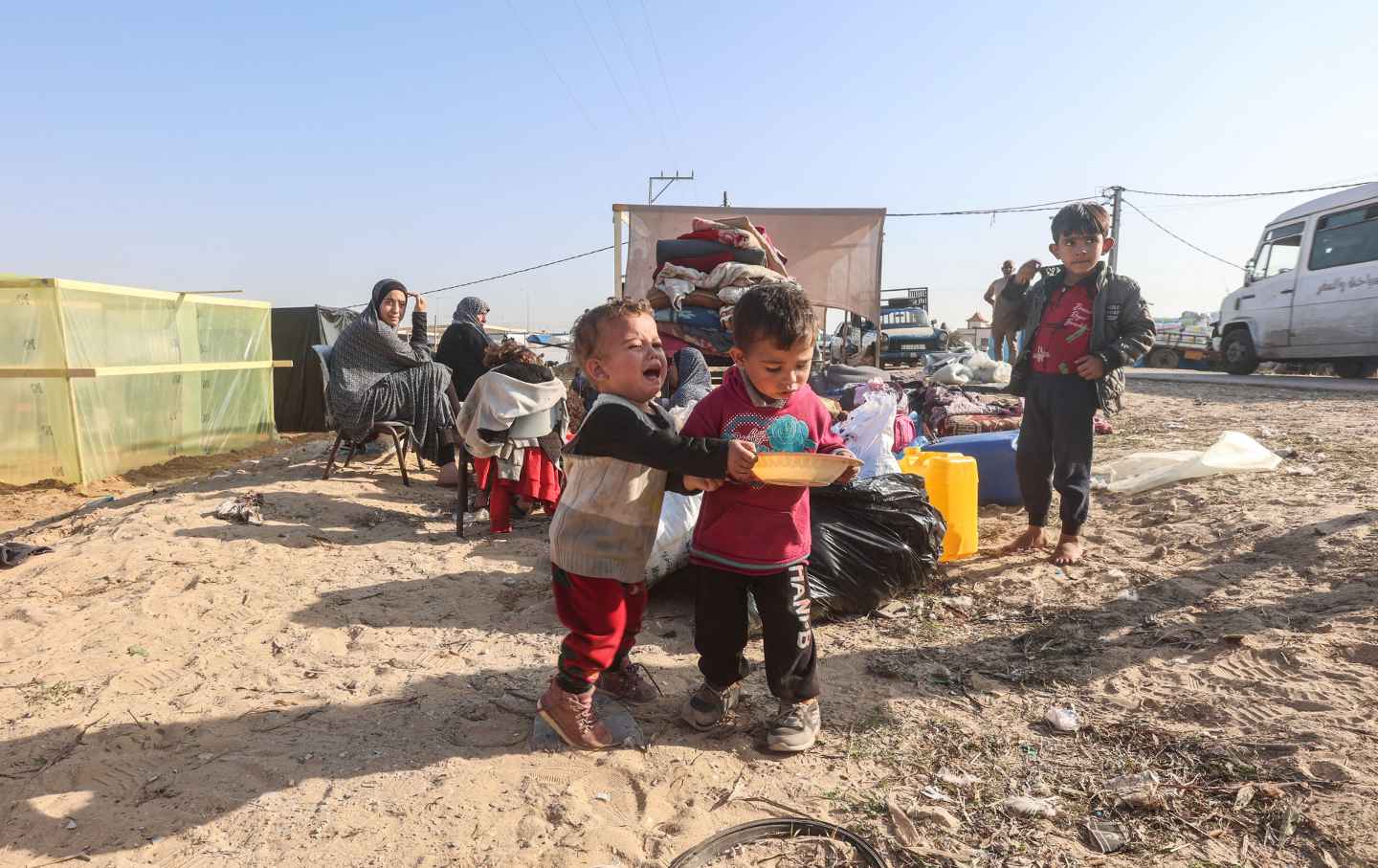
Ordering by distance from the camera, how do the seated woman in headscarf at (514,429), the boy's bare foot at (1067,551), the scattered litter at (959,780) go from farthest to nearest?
the seated woman in headscarf at (514,429) < the boy's bare foot at (1067,551) < the scattered litter at (959,780)

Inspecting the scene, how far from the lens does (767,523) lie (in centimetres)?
207

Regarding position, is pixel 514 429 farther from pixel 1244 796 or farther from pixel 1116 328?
pixel 1244 796

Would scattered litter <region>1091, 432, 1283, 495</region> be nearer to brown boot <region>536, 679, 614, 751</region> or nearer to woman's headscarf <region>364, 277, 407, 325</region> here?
brown boot <region>536, 679, 614, 751</region>

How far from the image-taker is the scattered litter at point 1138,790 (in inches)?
71.4

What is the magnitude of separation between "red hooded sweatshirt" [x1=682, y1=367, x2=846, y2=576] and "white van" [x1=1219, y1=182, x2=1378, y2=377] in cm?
1168

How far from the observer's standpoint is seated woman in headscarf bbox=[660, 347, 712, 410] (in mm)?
5094

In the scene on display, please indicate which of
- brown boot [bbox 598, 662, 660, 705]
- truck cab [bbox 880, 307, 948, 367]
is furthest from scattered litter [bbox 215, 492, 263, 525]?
truck cab [bbox 880, 307, 948, 367]

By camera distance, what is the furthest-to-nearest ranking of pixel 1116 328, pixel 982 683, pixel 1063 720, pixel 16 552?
pixel 16 552 < pixel 1116 328 < pixel 982 683 < pixel 1063 720

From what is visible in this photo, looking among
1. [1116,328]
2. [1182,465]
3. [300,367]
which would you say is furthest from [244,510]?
[300,367]

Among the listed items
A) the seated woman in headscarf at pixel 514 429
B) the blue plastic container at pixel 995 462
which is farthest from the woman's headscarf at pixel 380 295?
the blue plastic container at pixel 995 462

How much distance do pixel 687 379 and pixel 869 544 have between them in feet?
7.67

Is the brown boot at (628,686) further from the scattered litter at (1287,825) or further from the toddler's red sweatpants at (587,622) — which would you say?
the scattered litter at (1287,825)

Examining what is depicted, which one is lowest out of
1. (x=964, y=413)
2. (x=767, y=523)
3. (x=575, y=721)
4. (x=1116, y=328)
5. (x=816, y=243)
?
(x=575, y=721)

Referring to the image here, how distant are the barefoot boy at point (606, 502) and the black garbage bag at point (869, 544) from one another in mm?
1153
